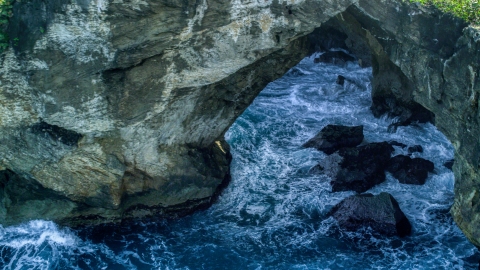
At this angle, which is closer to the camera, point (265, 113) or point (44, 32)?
point (44, 32)

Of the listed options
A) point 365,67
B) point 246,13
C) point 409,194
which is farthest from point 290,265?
point 365,67

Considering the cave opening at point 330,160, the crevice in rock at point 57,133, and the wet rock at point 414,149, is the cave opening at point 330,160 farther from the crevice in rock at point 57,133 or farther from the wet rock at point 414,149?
the crevice in rock at point 57,133

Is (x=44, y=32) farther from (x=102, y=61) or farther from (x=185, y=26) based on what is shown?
(x=185, y=26)

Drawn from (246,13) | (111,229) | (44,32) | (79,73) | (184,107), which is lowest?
(111,229)

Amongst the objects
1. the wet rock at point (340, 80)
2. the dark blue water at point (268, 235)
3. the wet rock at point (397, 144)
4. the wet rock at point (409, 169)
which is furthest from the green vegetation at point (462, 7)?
the wet rock at point (340, 80)

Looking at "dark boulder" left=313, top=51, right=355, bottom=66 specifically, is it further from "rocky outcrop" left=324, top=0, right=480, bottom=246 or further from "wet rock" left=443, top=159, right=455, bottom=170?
"rocky outcrop" left=324, top=0, right=480, bottom=246

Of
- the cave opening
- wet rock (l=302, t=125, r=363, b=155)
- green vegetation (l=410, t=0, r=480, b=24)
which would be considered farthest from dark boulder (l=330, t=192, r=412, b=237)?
green vegetation (l=410, t=0, r=480, b=24)

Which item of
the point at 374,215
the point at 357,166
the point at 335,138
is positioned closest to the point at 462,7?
the point at 374,215

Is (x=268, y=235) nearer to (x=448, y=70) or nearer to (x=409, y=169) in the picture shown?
(x=409, y=169)
